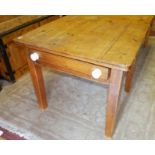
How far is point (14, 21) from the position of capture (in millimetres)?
1955

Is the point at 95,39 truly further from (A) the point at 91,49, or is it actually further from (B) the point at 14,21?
(B) the point at 14,21

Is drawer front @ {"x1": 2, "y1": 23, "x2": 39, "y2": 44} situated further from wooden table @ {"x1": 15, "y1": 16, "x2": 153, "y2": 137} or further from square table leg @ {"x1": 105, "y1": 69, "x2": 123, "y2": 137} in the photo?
square table leg @ {"x1": 105, "y1": 69, "x2": 123, "y2": 137}

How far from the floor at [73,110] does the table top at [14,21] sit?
61cm

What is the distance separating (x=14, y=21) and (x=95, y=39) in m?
1.26

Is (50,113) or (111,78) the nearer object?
(111,78)

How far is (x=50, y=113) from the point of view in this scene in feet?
5.11

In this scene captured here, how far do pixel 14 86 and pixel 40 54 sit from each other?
939 millimetres

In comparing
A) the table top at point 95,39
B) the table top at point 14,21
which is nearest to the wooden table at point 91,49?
the table top at point 95,39

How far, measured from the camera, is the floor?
4.52ft

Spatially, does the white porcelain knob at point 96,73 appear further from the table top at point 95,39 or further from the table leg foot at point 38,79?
the table leg foot at point 38,79

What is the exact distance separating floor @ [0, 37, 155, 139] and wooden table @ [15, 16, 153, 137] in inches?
7.4
